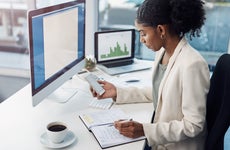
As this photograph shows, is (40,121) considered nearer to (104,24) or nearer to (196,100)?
(196,100)

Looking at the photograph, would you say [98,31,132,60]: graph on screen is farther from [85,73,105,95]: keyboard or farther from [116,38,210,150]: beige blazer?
[116,38,210,150]: beige blazer

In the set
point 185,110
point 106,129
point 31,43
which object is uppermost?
point 31,43

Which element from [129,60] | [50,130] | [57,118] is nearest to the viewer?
[50,130]

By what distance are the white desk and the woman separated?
0.10 m

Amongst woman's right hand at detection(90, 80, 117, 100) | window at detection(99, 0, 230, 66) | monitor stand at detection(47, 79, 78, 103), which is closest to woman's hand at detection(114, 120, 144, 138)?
woman's right hand at detection(90, 80, 117, 100)

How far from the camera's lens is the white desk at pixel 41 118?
1166 millimetres

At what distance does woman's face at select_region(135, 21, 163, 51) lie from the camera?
1.29 meters

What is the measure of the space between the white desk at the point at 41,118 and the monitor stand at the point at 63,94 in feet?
0.07

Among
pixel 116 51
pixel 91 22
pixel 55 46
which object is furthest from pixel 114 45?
pixel 55 46

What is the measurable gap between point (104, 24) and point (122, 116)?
1317 millimetres

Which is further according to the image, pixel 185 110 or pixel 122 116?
pixel 122 116

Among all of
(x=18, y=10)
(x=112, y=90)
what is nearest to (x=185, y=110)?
(x=112, y=90)

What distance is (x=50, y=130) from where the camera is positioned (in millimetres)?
1154

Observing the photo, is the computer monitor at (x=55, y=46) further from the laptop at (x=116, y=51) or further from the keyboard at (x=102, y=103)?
the laptop at (x=116, y=51)
